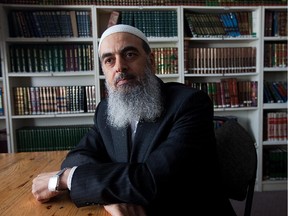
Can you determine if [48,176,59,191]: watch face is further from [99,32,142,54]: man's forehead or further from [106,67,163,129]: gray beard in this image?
[99,32,142,54]: man's forehead

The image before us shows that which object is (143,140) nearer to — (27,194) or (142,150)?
(142,150)

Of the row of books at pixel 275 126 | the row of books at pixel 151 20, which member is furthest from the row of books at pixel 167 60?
the row of books at pixel 275 126

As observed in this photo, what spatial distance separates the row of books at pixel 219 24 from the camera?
2.49 m

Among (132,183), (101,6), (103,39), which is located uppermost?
(101,6)

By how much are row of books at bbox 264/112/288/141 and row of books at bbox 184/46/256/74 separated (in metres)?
0.58

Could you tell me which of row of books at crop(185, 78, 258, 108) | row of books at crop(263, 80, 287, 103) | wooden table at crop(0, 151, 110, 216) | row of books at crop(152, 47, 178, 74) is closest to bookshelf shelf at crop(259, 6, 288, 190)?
row of books at crop(263, 80, 287, 103)

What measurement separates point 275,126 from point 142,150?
7.14 ft

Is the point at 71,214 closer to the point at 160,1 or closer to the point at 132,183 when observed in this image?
the point at 132,183

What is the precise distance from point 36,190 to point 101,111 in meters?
0.59

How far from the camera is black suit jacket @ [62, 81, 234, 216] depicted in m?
0.77

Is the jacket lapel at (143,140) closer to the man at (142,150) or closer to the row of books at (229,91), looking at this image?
the man at (142,150)

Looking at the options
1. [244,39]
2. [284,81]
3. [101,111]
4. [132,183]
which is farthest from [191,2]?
[132,183]

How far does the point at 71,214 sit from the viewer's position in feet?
2.48

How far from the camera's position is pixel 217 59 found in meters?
2.52
